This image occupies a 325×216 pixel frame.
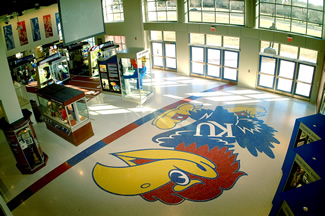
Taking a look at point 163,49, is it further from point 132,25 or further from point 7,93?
point 7,93

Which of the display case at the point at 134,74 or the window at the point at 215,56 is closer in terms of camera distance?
the display case at the point at 134,74

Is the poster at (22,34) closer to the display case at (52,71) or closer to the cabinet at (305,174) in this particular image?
the display case at (52,71)

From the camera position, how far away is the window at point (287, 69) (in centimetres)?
1141

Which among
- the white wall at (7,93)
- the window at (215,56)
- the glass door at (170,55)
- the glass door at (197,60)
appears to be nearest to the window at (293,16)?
the window at (215,56)

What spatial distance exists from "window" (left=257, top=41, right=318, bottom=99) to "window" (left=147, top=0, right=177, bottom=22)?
220 inches

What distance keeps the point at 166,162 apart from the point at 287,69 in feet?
25.3

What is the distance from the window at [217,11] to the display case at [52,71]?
7.92m

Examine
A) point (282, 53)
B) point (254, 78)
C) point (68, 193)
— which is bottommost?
point (68, 193)

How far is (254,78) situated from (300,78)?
216 centimetres

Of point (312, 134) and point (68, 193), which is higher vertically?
point (312, 134)

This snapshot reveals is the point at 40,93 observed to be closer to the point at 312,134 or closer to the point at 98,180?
the point at 98,180

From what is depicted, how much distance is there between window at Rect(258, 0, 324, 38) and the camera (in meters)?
10.5

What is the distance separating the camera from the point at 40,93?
1020 centimetres

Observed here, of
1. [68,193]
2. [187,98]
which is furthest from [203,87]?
[68,193]
